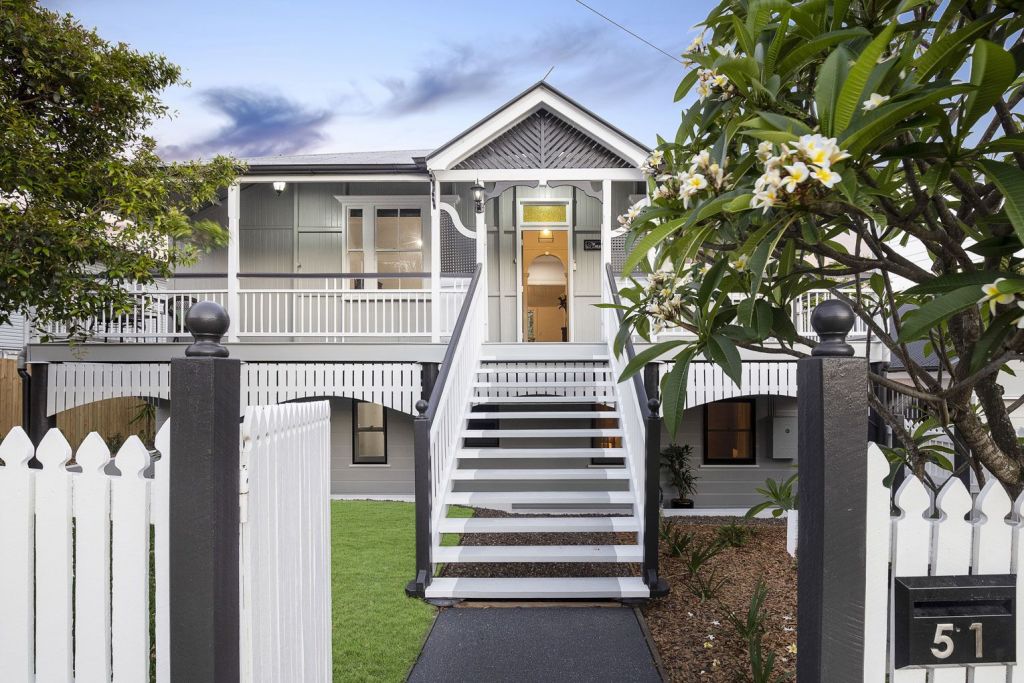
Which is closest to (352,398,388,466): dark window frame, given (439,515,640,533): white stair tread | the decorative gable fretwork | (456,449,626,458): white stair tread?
the decorative gable fretwork

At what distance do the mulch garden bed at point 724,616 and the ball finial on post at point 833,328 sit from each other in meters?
2.43

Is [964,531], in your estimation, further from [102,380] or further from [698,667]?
[102,380]

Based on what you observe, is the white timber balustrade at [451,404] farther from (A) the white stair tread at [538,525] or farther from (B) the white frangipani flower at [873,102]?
(B) the white frangipani flower at [873,102]

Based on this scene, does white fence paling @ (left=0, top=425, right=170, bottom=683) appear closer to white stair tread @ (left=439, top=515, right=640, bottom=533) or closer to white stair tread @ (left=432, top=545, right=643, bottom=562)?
white stair tread @ (left=432, top=545, right=643, bottom=562)

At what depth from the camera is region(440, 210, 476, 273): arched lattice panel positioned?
10.2 metres

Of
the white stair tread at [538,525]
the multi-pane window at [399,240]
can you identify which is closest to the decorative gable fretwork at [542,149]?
the multi-pane window at [399,240]

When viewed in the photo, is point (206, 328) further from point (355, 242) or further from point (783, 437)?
point (355, 242)

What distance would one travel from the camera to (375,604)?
4695 millimetres

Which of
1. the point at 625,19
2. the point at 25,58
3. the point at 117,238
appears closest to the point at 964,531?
the point at 117,238

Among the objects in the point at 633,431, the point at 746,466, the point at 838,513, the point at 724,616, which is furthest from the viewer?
the point at 746,466

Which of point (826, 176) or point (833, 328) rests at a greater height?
point (826, 176)

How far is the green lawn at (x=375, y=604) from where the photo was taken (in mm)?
3746

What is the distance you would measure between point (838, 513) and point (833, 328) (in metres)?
0.50

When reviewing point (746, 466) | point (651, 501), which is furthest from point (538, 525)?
point (746, 466)
